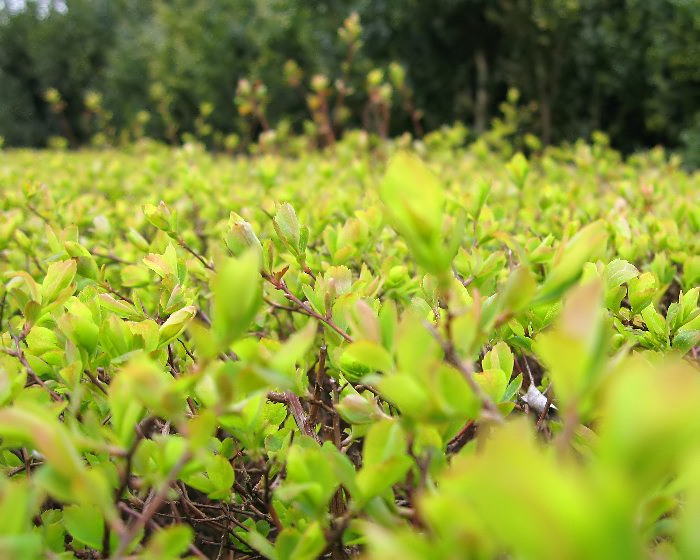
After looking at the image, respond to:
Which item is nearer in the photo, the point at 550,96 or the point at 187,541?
the point at 187,541

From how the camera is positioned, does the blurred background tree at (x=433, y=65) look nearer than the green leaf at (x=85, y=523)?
No

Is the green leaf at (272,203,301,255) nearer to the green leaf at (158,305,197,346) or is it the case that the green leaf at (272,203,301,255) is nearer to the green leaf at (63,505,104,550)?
the green leaf at (158,305,197,346)

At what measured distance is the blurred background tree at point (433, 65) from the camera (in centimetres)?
795

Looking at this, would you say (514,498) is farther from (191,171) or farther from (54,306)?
(191,171)

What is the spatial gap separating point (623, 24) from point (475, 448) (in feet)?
30.6

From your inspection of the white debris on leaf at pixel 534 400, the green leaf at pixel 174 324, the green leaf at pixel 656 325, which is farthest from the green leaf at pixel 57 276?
the green leaf at pixel 656 325

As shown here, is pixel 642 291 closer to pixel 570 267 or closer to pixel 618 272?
pixel 618 272

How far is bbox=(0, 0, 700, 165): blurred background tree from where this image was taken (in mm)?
7949

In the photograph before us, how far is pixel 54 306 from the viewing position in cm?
102

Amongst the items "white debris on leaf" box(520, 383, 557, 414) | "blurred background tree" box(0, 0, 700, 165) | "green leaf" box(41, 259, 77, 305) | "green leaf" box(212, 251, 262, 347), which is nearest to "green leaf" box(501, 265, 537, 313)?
"green leaf" box(212, 251, 262, 347)

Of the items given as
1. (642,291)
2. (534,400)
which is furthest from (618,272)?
(534,400)

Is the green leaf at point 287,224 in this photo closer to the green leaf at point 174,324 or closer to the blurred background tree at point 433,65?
the green leaf at point 174,324

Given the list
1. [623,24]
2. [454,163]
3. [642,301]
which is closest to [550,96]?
[623,24]

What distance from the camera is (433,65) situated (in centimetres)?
1026
